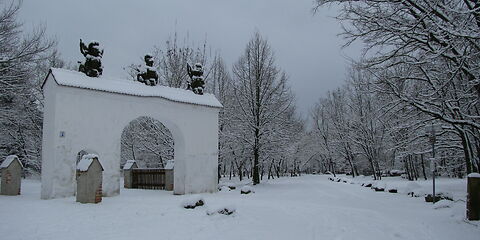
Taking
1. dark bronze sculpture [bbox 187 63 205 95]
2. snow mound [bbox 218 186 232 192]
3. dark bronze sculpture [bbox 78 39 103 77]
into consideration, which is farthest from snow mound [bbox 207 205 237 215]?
dark bronze sculpture [bbox 187 63 205 95]

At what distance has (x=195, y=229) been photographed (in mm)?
8266

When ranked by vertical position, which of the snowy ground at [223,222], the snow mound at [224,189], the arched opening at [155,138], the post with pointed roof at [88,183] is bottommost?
the snow mound at [224,189]

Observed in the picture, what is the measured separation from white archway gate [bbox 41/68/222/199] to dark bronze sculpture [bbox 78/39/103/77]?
320mm

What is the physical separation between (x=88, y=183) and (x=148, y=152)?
54.4 ft

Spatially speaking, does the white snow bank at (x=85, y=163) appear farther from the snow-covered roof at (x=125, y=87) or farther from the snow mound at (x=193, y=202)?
the snow mound at (x=193, y=202)

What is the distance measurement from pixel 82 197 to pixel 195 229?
16.5 feet

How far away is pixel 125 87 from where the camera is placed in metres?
15.1

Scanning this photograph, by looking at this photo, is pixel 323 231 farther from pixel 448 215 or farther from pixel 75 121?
pixel 75 121

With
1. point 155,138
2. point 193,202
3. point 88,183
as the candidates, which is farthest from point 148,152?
point 193,202

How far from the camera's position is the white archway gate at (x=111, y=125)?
12969mm

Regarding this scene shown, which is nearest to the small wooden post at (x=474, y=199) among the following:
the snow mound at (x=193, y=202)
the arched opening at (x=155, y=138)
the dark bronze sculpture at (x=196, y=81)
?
the snow mound at (x=193, y=202)

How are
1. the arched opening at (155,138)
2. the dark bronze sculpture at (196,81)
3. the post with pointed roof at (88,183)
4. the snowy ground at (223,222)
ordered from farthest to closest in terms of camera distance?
the arched opening at (155,138) → the dark bronze sculpture at (196,81) → the post with pointed roof at (88,183) → the snowy ground at (223,222)

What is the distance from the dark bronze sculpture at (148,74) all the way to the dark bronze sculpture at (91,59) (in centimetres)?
219

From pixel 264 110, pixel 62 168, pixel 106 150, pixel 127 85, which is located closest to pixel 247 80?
pixel 264 110
